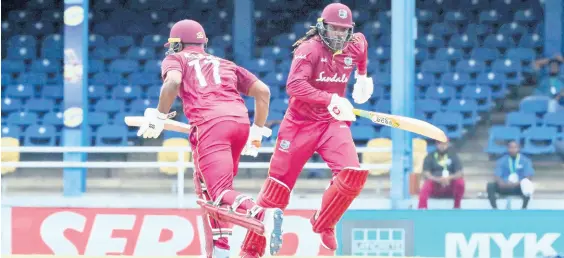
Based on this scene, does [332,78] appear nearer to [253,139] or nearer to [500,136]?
[253,139]

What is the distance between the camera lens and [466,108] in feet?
54.5

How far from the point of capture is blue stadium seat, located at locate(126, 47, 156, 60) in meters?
18.5

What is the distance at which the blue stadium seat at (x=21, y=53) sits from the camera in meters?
18.8

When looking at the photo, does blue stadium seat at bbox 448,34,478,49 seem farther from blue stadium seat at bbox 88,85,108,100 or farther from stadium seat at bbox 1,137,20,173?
stadium seat at bbox 1,137,20,173

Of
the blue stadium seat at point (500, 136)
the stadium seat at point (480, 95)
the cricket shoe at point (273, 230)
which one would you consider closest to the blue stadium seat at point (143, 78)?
the stadium seat at point (480, 95)

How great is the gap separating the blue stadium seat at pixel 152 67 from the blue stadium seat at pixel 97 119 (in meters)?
1.49

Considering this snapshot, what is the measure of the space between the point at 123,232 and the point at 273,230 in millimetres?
4916

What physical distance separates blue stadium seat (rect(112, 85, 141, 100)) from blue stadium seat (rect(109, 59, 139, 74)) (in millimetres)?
591

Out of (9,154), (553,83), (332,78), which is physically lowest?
(9,154)

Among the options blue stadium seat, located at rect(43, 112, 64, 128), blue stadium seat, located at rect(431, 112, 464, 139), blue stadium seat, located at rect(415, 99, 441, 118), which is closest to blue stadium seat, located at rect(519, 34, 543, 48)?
blue stadium seat, located at rect(415, 99, 441, 118)

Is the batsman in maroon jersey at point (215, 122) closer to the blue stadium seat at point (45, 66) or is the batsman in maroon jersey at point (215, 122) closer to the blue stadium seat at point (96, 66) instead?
the blue stadium seat at point (96, 66)

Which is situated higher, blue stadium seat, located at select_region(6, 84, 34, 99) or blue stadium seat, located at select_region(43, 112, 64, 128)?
blue stadium seat, located at select_region(6, 84, 34, 99)

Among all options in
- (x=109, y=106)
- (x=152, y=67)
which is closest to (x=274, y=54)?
(x=152, y=67)

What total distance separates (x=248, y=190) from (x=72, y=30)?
9.67 ft
